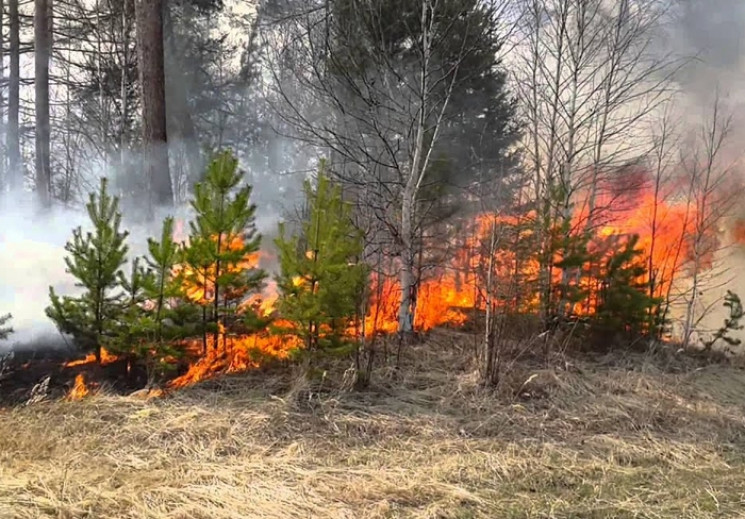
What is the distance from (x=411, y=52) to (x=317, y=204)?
4.30 metres

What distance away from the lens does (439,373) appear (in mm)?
6344

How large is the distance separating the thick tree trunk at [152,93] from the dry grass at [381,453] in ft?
13.3

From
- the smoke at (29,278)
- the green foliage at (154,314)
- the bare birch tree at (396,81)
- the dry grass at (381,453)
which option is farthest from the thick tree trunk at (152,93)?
the dry grass at (381,453)

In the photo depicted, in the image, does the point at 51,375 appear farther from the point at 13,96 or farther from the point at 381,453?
the point at 13,96

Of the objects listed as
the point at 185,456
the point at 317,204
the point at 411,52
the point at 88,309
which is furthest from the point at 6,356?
the point at 411,52

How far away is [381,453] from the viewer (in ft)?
13.6

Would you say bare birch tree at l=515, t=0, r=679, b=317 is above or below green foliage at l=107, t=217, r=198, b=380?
above

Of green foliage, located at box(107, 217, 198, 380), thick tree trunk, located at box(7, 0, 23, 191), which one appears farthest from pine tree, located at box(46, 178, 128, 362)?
thick tree trunk, located at box(7, 0, 23, 191)

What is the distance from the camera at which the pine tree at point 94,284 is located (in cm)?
542

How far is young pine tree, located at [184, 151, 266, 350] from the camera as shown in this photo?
18.7 ft

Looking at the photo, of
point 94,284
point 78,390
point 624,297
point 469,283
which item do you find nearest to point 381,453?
point 78,390

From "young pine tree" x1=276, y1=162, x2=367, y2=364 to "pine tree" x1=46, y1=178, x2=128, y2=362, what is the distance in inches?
66.2

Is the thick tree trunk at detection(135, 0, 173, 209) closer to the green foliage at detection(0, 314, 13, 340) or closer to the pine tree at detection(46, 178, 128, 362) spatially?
the pine tree at detection(46, 178, 128, 362)

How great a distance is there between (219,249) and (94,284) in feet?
4.12
